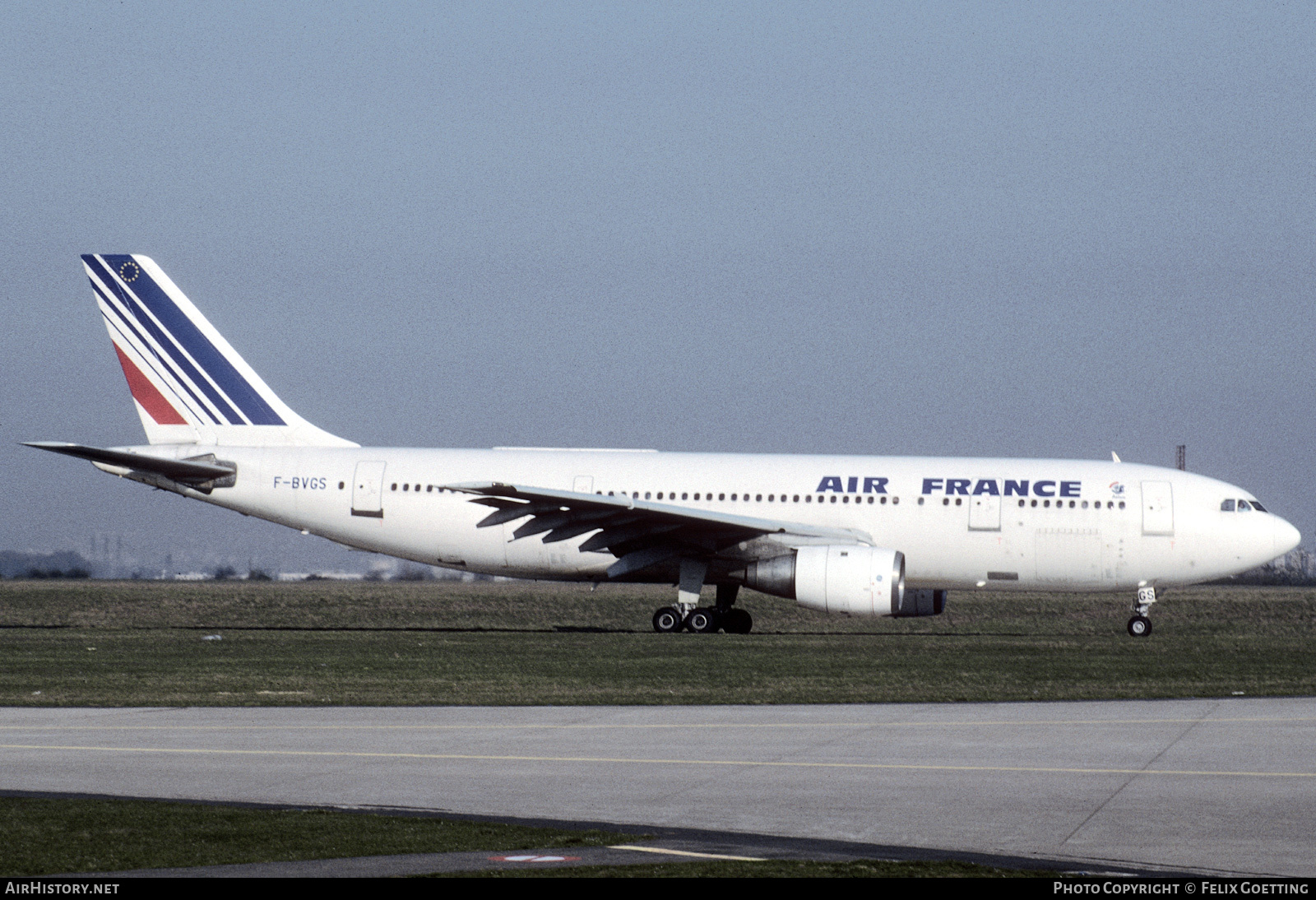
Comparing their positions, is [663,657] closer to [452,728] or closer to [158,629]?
[452,728]

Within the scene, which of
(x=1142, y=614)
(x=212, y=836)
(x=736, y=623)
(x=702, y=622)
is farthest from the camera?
(x=736, y=623)

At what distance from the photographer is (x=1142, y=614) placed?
2928 centimetres

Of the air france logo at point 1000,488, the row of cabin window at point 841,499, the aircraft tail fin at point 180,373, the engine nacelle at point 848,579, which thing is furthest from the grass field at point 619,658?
the aircraft tail fin at point 180,373

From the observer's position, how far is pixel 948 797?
10.5 meters

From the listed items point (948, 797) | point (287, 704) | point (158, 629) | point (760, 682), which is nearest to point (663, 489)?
point (158, 629)

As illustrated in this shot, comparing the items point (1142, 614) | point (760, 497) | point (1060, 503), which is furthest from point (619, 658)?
point (1142, 614)

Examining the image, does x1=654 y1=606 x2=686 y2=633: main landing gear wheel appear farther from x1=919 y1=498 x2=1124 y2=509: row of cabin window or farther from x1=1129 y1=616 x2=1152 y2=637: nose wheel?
x1=1129 y1=616 x2=1152 y2=637: nose wheel

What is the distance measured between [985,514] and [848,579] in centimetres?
371

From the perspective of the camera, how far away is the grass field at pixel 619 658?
17578mm

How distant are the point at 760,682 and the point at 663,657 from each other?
13.3ft

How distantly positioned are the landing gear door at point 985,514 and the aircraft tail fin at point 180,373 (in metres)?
12.5

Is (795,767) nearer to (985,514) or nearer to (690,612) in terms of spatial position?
(690,612)
